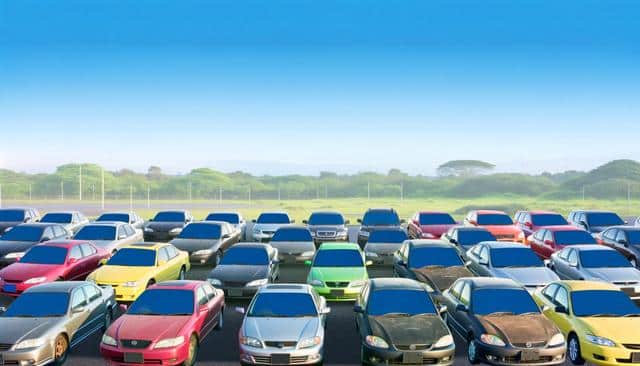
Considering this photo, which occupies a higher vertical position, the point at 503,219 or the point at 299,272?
the point at 503,219

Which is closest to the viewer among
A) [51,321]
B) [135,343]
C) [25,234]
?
[135,343]

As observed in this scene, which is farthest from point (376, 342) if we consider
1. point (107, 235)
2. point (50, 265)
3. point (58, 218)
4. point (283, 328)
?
point (58, 218)

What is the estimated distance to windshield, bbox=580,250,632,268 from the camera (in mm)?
16047

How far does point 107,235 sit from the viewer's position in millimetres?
20938

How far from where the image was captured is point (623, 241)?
20.0 meters

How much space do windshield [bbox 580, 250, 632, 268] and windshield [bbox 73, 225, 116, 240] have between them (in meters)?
15.4

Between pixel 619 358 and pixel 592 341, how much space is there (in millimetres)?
499

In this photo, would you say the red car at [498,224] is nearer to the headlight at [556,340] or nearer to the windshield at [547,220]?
the windshield at [547,220]

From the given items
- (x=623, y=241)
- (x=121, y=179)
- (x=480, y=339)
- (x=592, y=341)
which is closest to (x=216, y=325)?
(x=480, y=339)

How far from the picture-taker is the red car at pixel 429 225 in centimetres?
2375

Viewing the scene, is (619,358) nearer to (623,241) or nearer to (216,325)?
(216,325)

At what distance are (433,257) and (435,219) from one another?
879 cm

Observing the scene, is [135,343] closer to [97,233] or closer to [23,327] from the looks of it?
[23,327]

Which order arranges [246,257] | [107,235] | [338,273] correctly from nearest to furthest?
[338,273], [246,257], [107,235]
